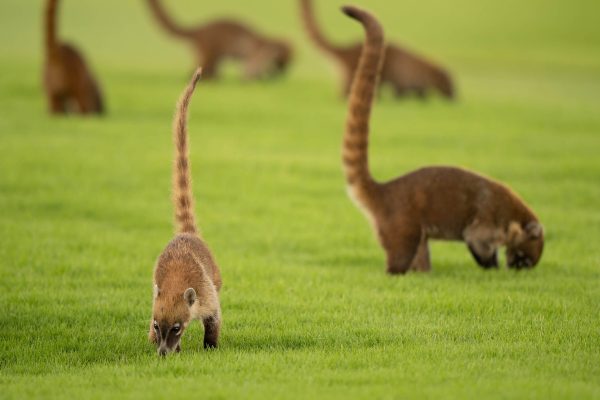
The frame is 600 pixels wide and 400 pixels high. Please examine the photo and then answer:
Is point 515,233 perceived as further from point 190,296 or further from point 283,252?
point 190,296

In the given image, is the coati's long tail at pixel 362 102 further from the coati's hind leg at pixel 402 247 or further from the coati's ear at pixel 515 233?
the coati's ear at pixel 515 233

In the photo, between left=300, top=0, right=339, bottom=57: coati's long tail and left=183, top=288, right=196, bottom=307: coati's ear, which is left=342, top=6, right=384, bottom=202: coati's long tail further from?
left=300, top=0, right=339, bottom=57: coati's long tail

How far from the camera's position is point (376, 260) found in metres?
12.3

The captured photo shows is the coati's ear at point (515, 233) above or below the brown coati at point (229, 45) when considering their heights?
below

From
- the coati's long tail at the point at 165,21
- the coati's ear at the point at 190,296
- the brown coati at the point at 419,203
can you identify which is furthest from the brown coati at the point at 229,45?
the coati's ear at the point at 190,296

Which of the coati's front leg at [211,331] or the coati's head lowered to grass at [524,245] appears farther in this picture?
the coati's head lowered to grass at [524,245]

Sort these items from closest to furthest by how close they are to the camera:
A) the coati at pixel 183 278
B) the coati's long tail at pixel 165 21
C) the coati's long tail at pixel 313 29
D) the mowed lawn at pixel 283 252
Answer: the mowed lawn at pixel 283 252 < the coati at pixel 183 278 < the coati's long tail at pixel 313 29 < the coati's long tail at pixel 165 21

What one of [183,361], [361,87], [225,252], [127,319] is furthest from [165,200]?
[183,361]

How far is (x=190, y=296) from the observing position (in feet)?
25.3

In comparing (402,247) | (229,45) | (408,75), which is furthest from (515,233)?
(229,45)

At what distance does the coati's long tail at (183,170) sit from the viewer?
860cm

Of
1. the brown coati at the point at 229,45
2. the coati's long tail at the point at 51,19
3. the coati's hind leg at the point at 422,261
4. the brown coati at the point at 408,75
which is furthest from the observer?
the brown coati at the point at 229,45

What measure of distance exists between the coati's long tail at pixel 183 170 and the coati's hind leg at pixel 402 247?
242cm

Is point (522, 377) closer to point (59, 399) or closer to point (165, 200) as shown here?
point (59, 399)
